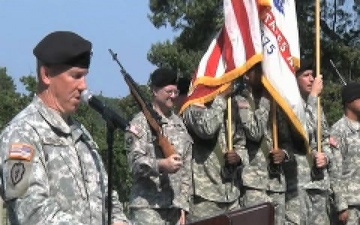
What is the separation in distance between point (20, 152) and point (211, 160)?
3796 mm

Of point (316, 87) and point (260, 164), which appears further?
point (316, 87)

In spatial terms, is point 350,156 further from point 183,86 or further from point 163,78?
point 163,78

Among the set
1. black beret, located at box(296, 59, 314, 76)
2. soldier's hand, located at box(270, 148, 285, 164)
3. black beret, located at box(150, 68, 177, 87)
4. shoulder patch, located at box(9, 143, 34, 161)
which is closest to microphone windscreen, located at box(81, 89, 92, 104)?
shoulder patch, located at box(9, 143, 34, 161)

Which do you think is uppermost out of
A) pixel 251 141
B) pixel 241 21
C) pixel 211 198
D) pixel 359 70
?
pixel 359 70

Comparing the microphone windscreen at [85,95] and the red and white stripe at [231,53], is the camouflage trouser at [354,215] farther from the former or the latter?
the microphone windscreen at [85,95]

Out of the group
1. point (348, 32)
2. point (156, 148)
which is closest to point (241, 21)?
point (156, 148)

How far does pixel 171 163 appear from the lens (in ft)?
21.7

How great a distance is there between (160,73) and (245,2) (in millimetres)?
1074

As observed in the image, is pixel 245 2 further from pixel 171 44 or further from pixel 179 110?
pixel 171 44

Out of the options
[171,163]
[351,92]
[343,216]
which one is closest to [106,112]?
[171,163]

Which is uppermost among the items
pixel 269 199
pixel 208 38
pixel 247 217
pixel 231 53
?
pixel 208 38

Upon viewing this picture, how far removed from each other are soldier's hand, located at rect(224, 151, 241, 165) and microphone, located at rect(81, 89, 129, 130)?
3.28 m

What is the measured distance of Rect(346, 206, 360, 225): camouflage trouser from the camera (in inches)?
354

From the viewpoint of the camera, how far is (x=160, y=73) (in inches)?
286
